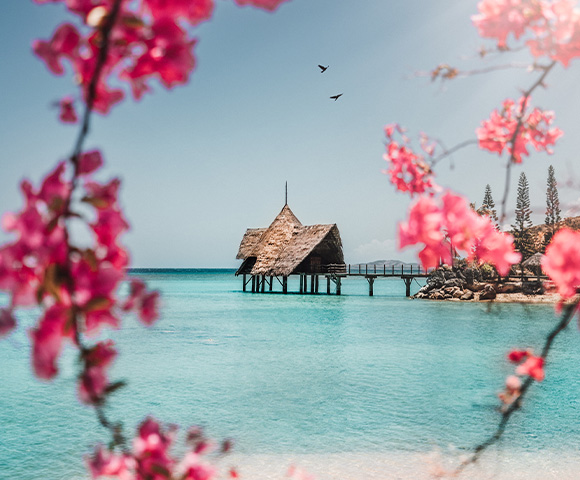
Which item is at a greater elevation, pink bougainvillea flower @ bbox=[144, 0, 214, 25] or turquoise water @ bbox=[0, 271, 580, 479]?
pink bougainvillea flower @ bbox=[144, 0, 214, 25]

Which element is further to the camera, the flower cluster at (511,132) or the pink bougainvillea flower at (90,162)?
the flower cluster at (511,132)

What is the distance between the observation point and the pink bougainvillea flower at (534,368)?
52.7 inches

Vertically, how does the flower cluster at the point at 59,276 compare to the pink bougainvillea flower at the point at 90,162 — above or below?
below

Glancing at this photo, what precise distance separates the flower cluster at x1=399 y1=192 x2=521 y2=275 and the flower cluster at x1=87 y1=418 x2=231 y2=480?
2.23 feet

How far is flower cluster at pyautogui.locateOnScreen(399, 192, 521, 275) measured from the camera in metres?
1.26

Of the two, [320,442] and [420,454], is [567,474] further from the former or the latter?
[320,442]

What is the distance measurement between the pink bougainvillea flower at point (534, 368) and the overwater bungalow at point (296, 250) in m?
28.0

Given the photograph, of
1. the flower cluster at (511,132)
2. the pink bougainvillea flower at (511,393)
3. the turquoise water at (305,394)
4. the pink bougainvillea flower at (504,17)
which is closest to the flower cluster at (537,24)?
the pink bougainvillea flower at (504,17)

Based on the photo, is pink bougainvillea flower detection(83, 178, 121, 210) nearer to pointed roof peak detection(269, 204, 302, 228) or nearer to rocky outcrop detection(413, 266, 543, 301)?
rocky outcrop detection(413, 266, 543, 301)

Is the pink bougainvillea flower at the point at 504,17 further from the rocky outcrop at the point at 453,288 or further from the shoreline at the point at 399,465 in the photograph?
the rocky outcrop at the point at 453,288

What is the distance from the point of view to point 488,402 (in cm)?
1030

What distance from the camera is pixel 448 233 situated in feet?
4.37

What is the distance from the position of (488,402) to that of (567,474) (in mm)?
3364

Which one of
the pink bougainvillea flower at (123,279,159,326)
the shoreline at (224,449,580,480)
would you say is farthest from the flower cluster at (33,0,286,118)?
the shoreline at (224,449,580,480)
